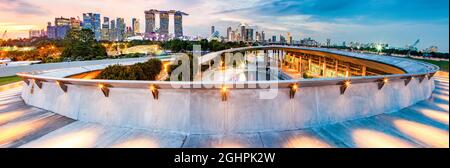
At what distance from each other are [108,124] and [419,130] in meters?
9.13

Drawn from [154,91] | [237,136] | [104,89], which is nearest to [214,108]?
[237,136]

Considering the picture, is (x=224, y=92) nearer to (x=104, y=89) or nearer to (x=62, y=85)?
(x=104, y=89)

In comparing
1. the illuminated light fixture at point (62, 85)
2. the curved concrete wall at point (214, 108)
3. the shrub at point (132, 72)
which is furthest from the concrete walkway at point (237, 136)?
the shrub at point (132, 72)

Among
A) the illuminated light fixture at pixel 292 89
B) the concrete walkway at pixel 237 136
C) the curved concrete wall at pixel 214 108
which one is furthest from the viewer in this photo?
the illuminated light fixture at pixel 292 89

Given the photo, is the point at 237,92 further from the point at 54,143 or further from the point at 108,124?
the point at 54,143

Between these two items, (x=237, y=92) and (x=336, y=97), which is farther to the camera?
(x=336, y=97)

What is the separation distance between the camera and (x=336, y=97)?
742 cm

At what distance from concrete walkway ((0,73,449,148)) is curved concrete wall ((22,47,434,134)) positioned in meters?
0.23

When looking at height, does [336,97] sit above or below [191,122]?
above

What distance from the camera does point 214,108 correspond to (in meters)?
6.52

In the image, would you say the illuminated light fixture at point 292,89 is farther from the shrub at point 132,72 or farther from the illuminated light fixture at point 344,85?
the shrub at point 132,72

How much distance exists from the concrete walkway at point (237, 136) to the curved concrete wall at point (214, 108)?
234 millimetres

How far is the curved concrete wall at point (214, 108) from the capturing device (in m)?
6.53
